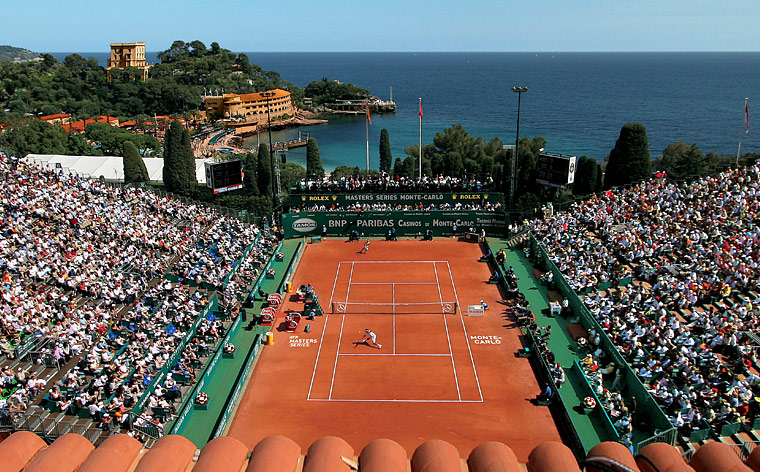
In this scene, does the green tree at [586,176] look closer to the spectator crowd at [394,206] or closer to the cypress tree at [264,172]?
the spectator crowd at [394,206]

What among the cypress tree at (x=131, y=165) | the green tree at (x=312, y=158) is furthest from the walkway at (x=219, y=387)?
the cypress tree at (x=131, y=165)

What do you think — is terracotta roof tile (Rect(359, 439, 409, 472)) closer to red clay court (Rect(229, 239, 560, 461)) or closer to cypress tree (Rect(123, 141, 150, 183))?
red clay court (Rect(229, 239, 560, 461))

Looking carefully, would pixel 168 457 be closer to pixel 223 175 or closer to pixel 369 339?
pixel 369 339

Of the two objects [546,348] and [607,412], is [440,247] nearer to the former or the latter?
[546,348]

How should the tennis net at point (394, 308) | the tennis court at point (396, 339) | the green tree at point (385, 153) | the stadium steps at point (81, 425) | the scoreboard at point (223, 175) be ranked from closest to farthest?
the stadium steps at point (81, 425)
the tennis court at point (396, 339)
the tennis net at point (394, 308)
the scoreboard at point (223, 175)
the green tree at point (385, 153)

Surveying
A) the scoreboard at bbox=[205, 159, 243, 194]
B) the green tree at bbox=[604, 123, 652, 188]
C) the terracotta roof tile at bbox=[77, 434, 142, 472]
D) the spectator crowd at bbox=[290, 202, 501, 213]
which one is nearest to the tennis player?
the spectator crowd at bbox=[290, 202, 501, 213]

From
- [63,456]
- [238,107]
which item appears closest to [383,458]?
[63,456]

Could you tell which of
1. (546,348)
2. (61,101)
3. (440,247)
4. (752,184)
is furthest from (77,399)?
(61,101)
